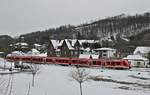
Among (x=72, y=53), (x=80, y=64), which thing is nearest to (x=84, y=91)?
(x=80, y=64)

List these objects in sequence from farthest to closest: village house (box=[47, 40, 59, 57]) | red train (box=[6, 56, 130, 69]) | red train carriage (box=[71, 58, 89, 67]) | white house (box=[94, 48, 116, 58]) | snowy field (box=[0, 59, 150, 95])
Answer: village house (box=[47, 40, 59, 57]) < white house (box=[94, 48, 116, 58]) < red train carriage (box=[71, 58, 89, 67]) < red train (box=[6, 56, 130, 69]) < snowy field (box=[0, 59, 150, 95])

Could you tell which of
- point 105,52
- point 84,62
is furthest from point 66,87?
point 105,52

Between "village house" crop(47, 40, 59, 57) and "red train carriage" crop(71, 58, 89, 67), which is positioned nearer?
"red train carriage" crop(71, 58, 89, 67)

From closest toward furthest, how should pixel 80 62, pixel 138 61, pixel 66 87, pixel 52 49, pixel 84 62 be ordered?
pixel 66 87
pixel 84 62
pixel 80 62
pixel 138 61
pixel 52 49

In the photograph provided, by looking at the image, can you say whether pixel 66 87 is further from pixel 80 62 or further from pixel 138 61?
pixel 138 61

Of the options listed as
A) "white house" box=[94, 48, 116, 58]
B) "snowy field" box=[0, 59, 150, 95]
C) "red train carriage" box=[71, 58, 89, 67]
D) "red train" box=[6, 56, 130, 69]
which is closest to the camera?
"snowy field" box=[0, 59, 150, 95]

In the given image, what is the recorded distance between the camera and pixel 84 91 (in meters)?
32.0

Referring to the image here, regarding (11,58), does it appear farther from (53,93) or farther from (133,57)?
(53,93)

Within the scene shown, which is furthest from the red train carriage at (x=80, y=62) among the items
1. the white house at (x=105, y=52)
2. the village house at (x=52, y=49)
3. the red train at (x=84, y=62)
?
the village house at (x=52, y=49)

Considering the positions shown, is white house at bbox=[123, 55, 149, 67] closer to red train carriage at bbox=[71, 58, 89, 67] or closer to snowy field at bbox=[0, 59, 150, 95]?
red train carriage at bbox=[71, 58, 89, 67]

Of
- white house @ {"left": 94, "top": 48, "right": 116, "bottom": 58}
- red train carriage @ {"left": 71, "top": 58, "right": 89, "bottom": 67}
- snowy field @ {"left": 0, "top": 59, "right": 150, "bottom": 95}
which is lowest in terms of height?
snowy field @ {"left": 0, "top": 59, "right": 150, "bottom": 95}

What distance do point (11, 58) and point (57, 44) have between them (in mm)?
24045

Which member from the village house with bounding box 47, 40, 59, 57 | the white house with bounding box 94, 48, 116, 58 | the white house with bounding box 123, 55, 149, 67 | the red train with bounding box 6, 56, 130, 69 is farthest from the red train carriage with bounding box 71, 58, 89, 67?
the village house with bounding box 47, 40, 59, 57

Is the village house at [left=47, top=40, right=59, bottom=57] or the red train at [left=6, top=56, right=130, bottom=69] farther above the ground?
the village house at [left=47, top=40, right=59, bottom=57]
